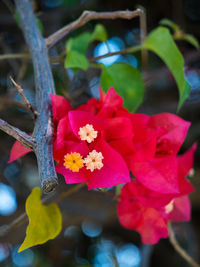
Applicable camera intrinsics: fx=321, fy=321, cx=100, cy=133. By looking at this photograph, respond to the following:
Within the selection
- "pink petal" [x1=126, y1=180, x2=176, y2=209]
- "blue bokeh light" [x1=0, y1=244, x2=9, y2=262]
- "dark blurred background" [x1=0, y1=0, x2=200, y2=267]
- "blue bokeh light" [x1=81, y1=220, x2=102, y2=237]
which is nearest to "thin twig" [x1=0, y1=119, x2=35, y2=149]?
"pink petal" [x1=126, y1=180, x2=176, y2=209]

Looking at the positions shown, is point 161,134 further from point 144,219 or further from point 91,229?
point 91,229

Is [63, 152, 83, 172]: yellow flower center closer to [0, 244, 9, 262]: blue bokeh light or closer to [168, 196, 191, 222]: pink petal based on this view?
[168, 196, 191, 222]: pink petal

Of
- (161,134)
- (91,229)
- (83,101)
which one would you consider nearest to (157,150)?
(161,134)

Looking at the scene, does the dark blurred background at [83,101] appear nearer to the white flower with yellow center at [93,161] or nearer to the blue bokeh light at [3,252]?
the blue bokeh light at [3,252]

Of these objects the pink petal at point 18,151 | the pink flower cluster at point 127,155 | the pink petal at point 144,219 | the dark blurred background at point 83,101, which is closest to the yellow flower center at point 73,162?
the pink flower cluster at point 127,155

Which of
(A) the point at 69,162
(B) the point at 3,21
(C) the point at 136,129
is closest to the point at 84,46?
(C) the point at 136,129
